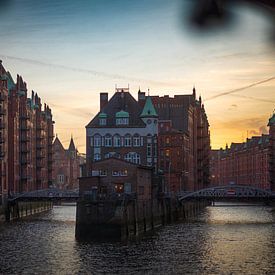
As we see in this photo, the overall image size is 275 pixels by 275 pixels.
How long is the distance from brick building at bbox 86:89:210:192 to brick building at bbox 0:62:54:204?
39.6 feet

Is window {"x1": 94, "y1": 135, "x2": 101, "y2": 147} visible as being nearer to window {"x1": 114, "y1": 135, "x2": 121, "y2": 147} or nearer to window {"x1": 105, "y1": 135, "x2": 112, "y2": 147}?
window {"x1": 105, "y1": 135, "x2": 112, "y2": 147}

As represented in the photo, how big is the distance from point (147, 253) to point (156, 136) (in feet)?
149

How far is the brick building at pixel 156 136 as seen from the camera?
84.7 metres

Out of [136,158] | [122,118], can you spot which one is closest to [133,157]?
[136,158]

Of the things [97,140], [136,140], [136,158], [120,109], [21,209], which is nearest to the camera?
[136,158]

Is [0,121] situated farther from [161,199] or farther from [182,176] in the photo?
[182,176]

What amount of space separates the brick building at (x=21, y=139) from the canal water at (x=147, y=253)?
2716cm

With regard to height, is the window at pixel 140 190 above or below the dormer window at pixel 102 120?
below

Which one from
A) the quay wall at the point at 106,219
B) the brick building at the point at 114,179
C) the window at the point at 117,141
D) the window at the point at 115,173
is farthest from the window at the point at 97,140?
the quay wall at the point at 106,219

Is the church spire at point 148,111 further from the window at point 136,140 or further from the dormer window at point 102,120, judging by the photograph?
the dormer window at point 102,120

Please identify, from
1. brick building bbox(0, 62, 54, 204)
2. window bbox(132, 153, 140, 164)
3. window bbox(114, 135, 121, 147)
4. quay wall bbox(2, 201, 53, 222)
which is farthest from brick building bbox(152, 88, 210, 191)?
brick building bbox(0, 62, 54, 204)

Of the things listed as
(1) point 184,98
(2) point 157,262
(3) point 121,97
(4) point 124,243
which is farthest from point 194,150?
(2) point 157,262

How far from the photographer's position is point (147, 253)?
4038cm

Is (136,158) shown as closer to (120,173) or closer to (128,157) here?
(128,157)
